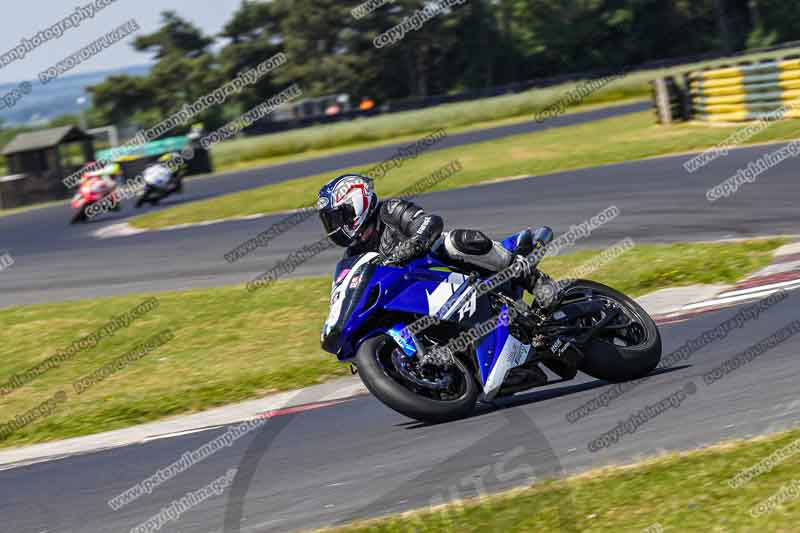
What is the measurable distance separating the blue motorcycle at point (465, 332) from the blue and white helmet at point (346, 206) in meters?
0.20

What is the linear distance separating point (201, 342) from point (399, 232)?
18.5 feet

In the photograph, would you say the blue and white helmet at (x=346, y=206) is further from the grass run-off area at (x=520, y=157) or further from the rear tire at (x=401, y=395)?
the grass run-off area at (x=520, y=157)

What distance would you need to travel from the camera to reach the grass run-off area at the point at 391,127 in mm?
47375

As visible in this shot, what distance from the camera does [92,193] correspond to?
102 feet

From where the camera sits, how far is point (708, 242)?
45.0ft

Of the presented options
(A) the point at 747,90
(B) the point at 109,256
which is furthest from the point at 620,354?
(A) the point at 747,90

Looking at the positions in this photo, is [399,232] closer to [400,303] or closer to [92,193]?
[400,303]

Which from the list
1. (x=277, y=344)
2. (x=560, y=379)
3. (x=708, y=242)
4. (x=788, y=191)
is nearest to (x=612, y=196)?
(x=788, y=191)

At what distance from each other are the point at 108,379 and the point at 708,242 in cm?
692

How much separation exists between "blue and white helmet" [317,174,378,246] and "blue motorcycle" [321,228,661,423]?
202mm
